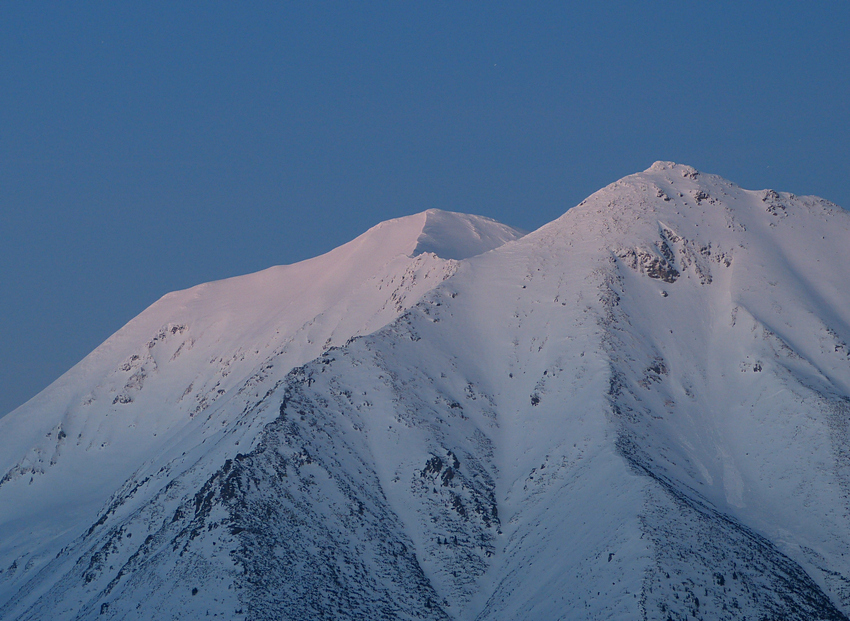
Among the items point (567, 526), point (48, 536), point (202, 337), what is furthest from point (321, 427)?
point (202, 337)

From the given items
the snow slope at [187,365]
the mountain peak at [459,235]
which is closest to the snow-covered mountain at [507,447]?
the snow slope at [187,365]

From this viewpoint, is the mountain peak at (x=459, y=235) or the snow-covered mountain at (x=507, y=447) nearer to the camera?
the snow-covered mountain at (x=507, y=447)

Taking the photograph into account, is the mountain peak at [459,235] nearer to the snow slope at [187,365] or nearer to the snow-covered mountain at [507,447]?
the snow slope at [187,365]

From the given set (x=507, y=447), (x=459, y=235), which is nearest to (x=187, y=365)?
(x=459, y=235)

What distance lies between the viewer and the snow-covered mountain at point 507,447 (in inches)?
3182

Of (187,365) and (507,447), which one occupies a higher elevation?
(187,365)

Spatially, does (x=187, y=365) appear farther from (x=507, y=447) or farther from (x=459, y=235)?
(x=507, y=447)

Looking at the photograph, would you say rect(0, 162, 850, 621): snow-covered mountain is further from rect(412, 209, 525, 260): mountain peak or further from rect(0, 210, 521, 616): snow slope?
rect(412, 209, 525, 260): mountain peak

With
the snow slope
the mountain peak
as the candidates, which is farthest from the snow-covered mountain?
the mountain peak

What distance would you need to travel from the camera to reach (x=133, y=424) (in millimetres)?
152625

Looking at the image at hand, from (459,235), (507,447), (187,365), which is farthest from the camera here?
(459,235)

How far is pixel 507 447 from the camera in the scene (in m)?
105

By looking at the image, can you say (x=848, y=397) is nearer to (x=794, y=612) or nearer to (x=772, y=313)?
(x=772, y=313)

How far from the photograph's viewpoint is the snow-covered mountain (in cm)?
8081
